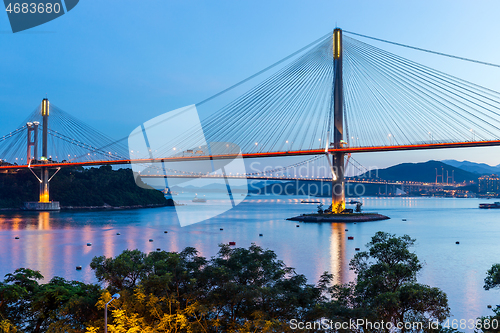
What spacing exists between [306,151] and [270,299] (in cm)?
2927

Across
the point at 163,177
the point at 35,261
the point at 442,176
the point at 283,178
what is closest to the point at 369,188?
the point at 442,176

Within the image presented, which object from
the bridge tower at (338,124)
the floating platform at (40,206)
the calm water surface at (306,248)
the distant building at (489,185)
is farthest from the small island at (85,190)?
the distant building at (489,185)

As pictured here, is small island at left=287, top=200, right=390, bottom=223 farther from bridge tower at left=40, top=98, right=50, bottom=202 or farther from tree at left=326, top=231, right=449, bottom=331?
bridge tower at left=40, top=98, right=50, bottom=202

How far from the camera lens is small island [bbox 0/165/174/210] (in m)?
56.4

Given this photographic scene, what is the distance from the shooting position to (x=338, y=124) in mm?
33750

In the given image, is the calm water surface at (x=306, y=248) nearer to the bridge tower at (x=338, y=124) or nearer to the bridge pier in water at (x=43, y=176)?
the bridge tower at (x=338, y=124)

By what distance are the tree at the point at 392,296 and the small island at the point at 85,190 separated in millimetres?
57626

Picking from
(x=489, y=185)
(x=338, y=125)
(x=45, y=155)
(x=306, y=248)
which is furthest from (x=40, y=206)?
(x=489, y=185)

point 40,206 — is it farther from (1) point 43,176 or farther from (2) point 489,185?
(2) point 489,185

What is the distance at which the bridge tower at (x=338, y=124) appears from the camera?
33.7 metres

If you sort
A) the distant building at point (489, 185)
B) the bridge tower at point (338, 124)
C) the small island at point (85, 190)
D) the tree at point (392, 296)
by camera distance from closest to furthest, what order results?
the tree at point (392, 296) < the bridge tower at point (338, 124) < the small island at point (85, 190) < the distant building at point (489, 185)

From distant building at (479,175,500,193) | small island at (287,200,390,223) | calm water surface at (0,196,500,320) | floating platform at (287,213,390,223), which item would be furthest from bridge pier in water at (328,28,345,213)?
distant building at (479,175,500,193)

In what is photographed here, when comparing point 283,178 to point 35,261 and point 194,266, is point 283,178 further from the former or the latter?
point 194,266

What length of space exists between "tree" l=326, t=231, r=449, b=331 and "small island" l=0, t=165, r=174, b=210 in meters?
57.6
